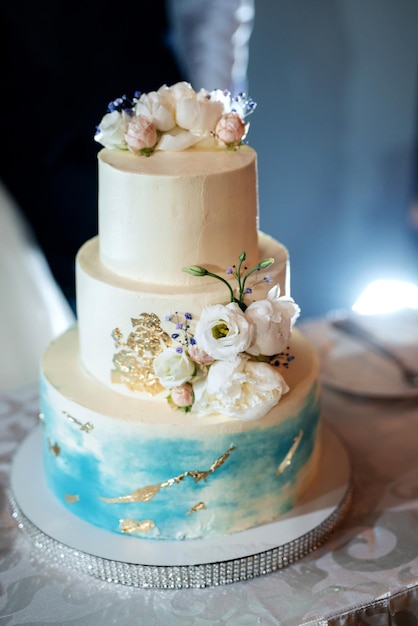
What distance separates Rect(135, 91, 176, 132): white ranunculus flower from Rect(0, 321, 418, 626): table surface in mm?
864

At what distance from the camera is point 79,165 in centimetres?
304

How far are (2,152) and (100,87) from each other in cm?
46

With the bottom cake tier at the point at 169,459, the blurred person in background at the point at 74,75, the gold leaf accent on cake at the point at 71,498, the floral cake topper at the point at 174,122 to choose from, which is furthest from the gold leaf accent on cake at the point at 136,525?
the blurred person in background at the point at 74,75

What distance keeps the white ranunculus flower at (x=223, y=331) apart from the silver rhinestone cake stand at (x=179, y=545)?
1.32ft

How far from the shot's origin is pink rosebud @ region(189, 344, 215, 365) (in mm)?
1344

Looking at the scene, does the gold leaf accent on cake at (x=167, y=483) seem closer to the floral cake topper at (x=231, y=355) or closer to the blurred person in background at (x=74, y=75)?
the floral cake topper at (x=231, y=355)

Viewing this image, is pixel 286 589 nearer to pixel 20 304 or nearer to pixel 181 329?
pixel 181 329

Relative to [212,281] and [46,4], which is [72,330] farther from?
[46,4]

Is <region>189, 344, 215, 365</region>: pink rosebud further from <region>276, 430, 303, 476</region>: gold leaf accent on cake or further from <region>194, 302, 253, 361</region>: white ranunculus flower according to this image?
<region>276, 430, 303, 476</region>: gold leaf accent on cake

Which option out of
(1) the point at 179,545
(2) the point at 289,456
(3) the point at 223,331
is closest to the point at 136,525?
(1) the point at 179,545

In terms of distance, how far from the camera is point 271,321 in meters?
1.33

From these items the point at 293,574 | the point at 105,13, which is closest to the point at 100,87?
the point at 105,13

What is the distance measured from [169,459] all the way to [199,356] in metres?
0.22

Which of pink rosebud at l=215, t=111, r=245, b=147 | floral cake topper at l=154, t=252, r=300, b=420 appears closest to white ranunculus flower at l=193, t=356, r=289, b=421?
floral cake topper at l=154, t=252, r=300, b=420
